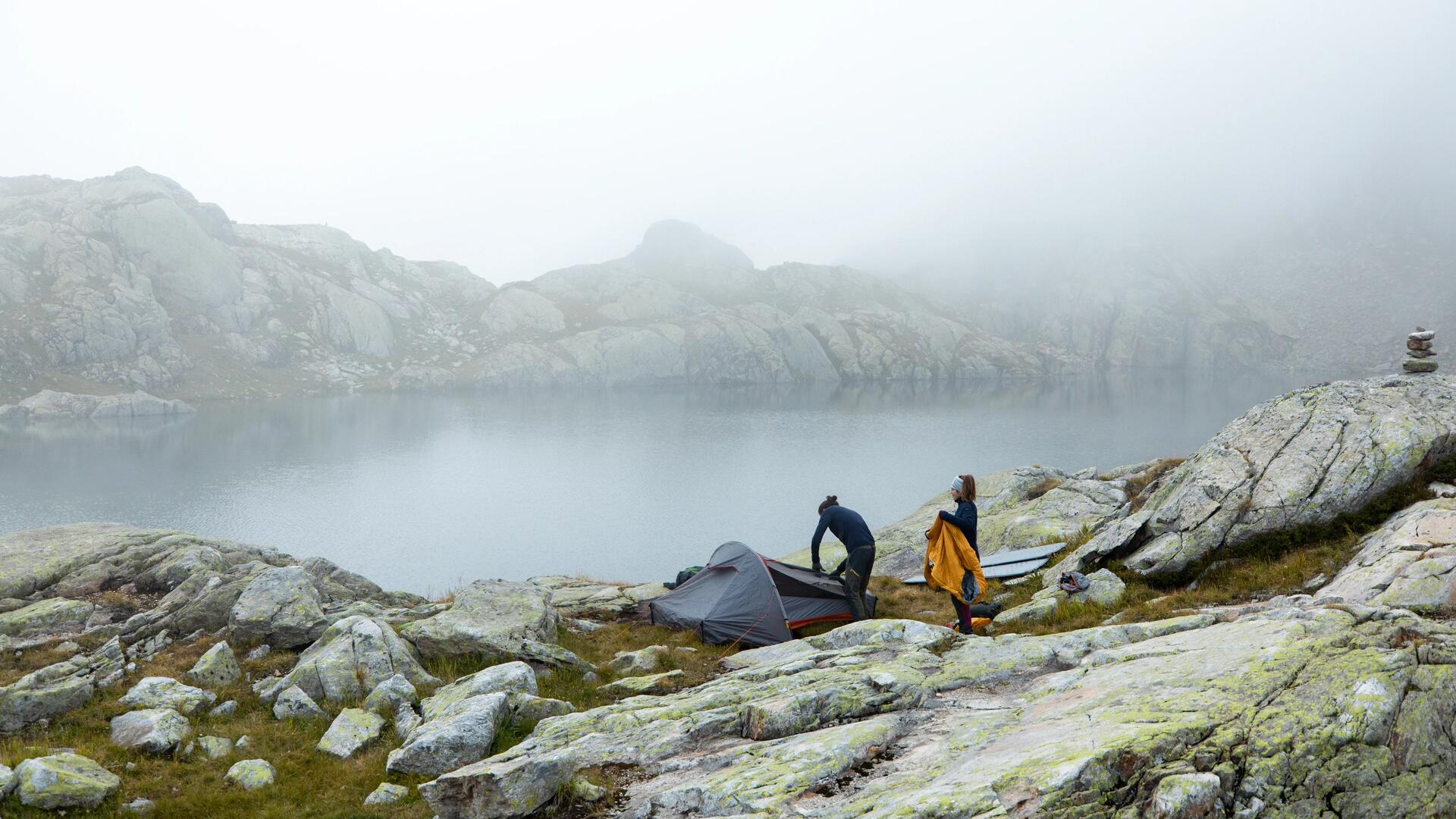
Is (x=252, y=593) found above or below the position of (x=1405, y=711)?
below

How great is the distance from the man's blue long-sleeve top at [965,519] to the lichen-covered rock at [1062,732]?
2.91 meters

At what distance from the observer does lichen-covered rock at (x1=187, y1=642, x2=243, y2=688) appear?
12.3 metres

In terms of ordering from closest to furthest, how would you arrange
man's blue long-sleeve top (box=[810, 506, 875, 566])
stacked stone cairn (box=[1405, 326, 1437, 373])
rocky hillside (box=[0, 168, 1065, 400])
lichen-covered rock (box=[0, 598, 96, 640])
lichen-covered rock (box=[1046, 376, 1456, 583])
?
lichen-covered rock (box=[1046, 376, 1456, 583]), lichen-covered rock (box=[0, 598, 96, 640]), man's blue long-sleeve top (box=[810, 506, 875, 566]), stacked stone cairn (box=[1405, 326, 1437, 373]), rocky hillside (box=[0, 168, 1065, 400])

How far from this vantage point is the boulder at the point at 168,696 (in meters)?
11.2

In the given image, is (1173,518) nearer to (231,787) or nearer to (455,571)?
(231,787)

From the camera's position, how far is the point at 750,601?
55.7 feet

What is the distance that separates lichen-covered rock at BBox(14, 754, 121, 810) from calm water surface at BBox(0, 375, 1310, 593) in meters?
38.9

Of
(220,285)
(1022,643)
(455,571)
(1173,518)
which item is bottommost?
(455,571)

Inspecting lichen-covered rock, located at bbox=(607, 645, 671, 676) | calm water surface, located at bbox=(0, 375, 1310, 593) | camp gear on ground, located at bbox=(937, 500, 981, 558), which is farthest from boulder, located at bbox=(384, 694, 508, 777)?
calm water surface, located at bbox=(0, 375, 1310, 593)

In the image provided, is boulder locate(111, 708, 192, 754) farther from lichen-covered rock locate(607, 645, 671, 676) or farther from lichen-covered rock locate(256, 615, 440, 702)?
lichen-covered rock locate(607, 645, 671, 676)

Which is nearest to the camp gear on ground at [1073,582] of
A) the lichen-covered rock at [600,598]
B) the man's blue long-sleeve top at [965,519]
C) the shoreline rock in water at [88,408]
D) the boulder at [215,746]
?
the man's blue long-sleeve top at [965,519]

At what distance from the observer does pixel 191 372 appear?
495ft

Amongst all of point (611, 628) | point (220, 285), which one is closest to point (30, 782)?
point (611, 628)

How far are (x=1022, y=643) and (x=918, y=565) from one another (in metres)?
14.5
